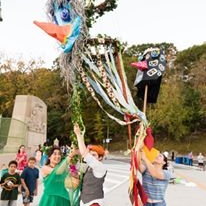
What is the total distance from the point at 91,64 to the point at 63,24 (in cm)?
70

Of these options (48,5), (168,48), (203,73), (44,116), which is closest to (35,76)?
(44,116)

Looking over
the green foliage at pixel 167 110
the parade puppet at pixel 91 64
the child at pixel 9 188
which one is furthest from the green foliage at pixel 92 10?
the green foliage at pixel 167 110

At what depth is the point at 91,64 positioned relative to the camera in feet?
20.8

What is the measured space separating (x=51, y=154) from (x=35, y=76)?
1562 inches

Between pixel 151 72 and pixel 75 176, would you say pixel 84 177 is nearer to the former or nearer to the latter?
pixel 75 176

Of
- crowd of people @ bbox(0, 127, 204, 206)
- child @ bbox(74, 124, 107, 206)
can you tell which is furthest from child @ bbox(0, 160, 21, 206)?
child @ bbox(74, 124, 107, 206)

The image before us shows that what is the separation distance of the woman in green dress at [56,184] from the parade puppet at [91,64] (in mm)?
692

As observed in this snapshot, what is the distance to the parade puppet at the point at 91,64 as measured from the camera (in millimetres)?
6074

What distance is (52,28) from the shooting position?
19.9 feet

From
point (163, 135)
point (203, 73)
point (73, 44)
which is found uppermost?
point (203, 73)

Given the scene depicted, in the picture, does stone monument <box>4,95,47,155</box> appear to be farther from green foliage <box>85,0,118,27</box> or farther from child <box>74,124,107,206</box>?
child <box>74,124,107,206</box>

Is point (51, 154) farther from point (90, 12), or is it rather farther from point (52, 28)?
point (90, 12)

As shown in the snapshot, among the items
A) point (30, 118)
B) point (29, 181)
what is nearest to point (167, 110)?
point (30, 118)

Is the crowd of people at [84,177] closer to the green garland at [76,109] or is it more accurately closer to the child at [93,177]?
the child at [93,177]
